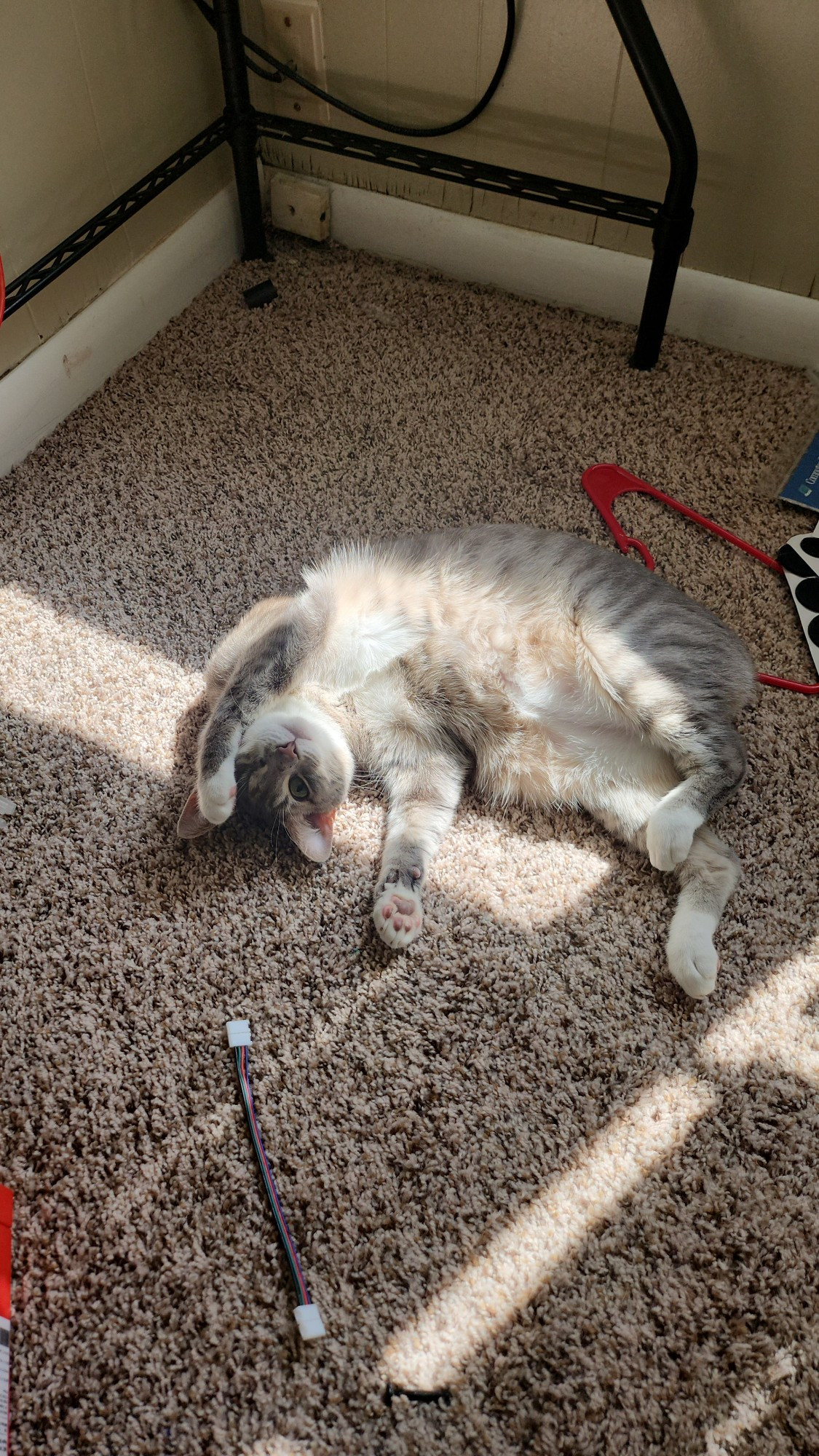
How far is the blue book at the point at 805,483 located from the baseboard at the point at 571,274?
31 cm

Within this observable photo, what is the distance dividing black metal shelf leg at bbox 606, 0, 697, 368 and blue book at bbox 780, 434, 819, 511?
406 millimetres

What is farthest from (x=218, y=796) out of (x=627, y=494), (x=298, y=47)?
(x=298, y=47)

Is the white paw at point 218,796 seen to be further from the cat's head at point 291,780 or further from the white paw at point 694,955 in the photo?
the white paw at point 694,955

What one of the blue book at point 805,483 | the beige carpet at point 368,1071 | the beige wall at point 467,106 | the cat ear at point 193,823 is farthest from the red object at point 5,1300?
the blue book at point 805,483

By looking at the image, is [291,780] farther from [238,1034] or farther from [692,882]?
[692,882]

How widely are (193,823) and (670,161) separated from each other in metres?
1.48

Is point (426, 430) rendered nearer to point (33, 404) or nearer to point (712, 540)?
point (712, 540)

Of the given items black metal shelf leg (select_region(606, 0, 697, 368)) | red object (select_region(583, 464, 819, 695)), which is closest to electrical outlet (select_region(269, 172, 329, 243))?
black metal shelf leg (select_region(606, 0, 697, 368))

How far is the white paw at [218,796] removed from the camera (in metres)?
1.35

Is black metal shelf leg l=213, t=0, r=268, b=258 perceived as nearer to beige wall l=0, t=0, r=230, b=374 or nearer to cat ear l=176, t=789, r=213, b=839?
beige wall l=0, t=0, r=230, b=374

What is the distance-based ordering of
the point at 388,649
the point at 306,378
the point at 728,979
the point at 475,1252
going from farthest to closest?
the point at 306,378 < the point at 388,649 < the point at 728,979 < the point at 475,1252

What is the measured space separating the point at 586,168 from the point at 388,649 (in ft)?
3.89

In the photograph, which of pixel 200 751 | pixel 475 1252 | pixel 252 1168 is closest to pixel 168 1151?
pixel 252 1168

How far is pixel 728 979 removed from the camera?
128 cm
